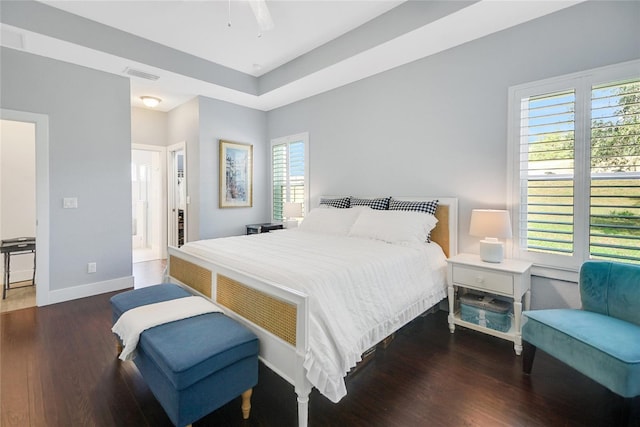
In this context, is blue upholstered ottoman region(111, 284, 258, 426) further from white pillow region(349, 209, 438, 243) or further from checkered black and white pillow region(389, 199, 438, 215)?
checkered black and white pillow region(389, 199, 438, 215)

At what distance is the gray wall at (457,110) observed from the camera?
2309mm

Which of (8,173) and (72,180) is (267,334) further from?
(8,173)

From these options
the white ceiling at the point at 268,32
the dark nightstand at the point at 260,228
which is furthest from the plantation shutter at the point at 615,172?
the dark nightstand at the point at 260,228

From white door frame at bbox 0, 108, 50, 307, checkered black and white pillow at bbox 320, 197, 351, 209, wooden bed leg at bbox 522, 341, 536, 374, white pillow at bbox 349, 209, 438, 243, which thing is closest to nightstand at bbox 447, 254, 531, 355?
wooden bed leg at bbox 522, 341, 536, 374

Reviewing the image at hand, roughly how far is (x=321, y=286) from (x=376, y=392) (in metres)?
0.84

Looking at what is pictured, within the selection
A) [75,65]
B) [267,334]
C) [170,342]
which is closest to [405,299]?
[267,334]

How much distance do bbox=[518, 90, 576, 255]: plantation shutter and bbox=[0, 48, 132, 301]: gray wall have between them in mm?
4586

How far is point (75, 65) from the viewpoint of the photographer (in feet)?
11.3

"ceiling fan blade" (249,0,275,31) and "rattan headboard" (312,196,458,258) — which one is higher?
"ceiling fan blade" (249,0,275,31)

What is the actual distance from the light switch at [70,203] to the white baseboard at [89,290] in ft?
3.19

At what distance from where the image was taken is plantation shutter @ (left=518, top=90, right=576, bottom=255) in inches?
94.1

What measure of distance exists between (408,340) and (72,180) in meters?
4.11

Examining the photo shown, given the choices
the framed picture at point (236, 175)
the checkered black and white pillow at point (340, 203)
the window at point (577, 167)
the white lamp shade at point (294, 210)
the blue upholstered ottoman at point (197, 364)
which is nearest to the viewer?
the blue upholstered ottoman at point (197, 364)

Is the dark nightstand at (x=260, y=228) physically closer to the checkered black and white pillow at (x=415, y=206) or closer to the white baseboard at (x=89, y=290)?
the white baseboard at (x=89, y=290)
